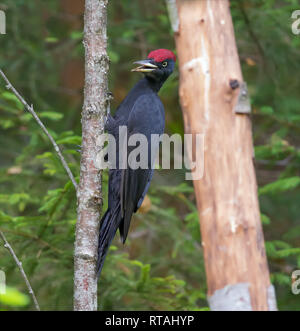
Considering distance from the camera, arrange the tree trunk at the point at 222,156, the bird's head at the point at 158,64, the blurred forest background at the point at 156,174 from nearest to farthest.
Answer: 1. the tree trunk at the point at 222,156
2. the blurred forest background at the point at 156,174
3. the bird's head at the point at 158,64

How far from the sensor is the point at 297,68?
461 centimetres

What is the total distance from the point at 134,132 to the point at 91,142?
0.86 m

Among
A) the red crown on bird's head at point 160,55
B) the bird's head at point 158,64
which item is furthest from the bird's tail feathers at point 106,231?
the red crown on bird's head at point 160,55

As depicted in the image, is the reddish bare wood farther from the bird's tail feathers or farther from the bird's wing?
the bird's tail feathers

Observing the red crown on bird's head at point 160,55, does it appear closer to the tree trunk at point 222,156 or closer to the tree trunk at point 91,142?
the tree trunk at point 222,156

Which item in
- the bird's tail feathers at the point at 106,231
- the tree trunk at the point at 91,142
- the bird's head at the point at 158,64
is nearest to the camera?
the tree trunk at the point at 91,142

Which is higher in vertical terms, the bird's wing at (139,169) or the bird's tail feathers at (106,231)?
the bird's wing at (139,169)

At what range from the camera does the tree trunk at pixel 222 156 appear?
9.21 feet

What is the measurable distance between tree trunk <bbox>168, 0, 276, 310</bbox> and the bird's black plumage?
0.67ft

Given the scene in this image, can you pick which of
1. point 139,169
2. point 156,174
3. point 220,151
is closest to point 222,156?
point 220,151

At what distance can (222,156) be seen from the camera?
118 inches

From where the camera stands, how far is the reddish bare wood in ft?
9.31

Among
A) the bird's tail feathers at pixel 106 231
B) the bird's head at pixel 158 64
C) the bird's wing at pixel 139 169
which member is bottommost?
the bird's tail feathers at pixel 106 231
